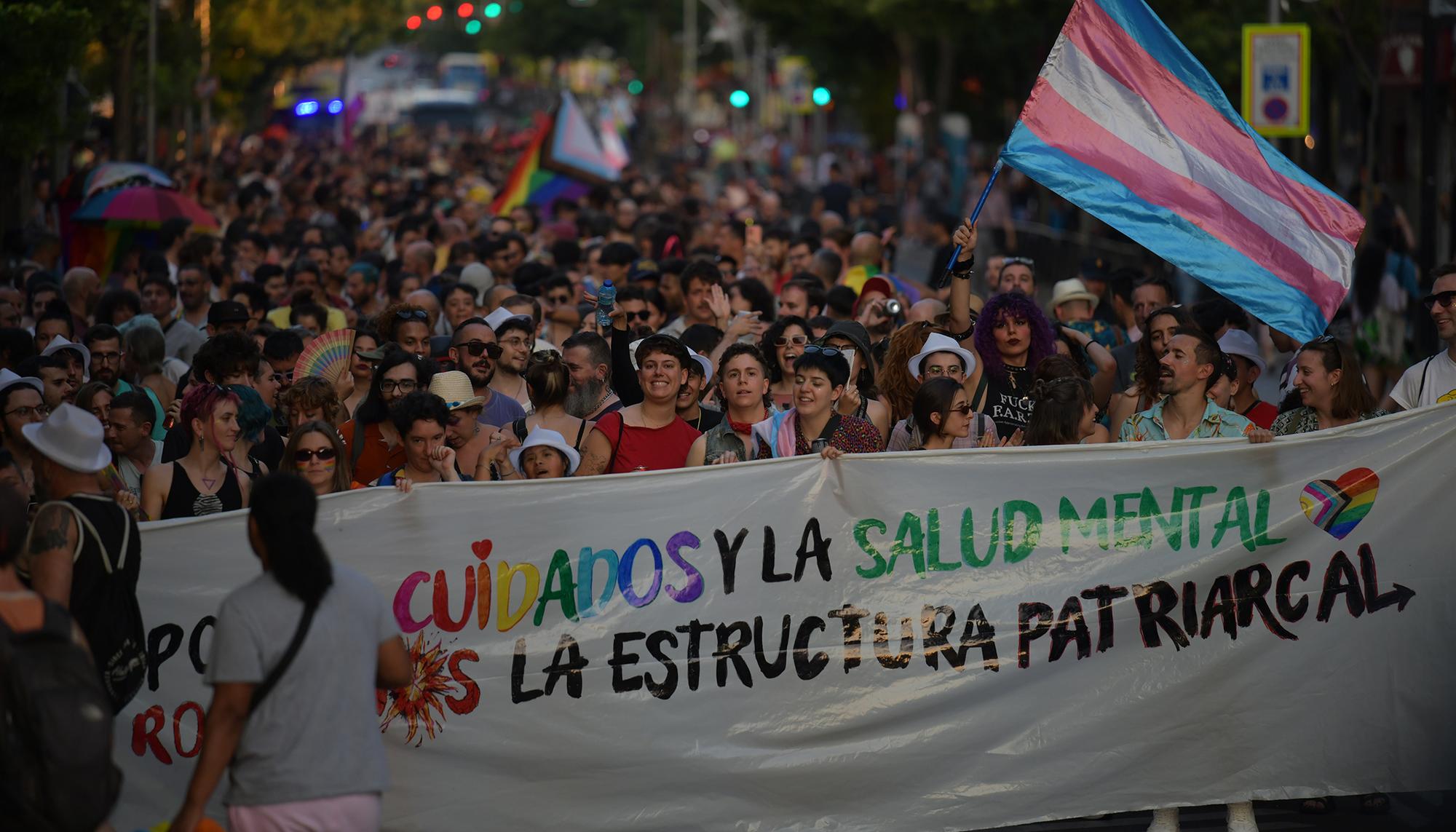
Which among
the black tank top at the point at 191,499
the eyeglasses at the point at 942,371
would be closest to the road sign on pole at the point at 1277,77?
the eyeglasses at the point at 942,371

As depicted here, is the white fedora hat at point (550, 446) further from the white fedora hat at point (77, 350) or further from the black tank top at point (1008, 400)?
the white fedora hat at point (77, 350)

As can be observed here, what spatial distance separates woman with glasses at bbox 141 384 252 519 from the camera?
270 inches

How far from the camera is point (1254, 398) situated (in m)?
8.70

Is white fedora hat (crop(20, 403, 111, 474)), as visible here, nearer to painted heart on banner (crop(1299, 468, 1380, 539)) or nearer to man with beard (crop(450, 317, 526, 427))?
man with beard (crop(450, 317, 526, 427))

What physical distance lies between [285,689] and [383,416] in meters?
3.55

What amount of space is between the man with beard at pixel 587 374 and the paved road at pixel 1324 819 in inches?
111

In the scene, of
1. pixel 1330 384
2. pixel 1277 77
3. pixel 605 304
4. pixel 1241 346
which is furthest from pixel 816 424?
pixel 1277 77

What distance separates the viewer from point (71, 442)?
534 cm

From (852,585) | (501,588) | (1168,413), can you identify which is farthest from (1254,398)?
(501,588)

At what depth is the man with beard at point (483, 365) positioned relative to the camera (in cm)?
852

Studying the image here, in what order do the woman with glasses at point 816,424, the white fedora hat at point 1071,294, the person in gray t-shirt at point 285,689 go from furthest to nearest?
the white fedora hat at point 1071,294 → the woman with glasses at point 816,424 → the person in gray t-shirt at point 285,689

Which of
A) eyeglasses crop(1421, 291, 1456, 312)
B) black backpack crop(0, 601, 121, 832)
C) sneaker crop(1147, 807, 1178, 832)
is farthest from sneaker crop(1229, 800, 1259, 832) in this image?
black backpack crop(0, 601, 121, 832)

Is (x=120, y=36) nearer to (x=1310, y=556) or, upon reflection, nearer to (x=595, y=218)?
(x=595, y=218)

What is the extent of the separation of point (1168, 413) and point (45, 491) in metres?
4.11
